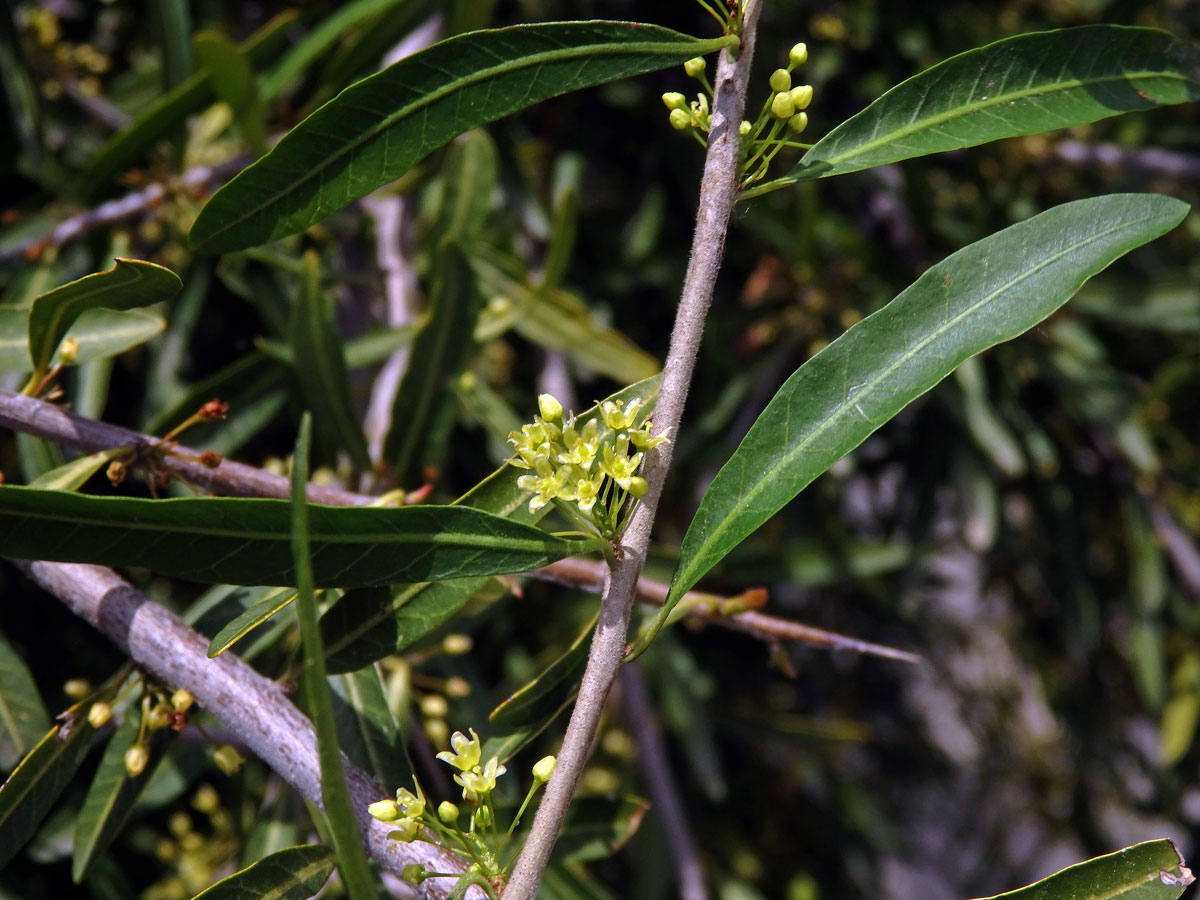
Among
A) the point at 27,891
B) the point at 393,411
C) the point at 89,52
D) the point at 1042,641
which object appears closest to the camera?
the point at 393,411

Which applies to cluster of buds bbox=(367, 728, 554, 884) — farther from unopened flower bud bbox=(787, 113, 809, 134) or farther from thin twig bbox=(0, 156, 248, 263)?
thin twig bbox=(0, 156, 248, 263)

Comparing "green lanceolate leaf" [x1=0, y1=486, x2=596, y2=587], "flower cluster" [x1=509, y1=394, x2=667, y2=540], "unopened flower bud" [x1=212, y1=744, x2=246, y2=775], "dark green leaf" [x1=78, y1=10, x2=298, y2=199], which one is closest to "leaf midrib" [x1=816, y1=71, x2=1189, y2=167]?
"flower cluster" [x1=509, y1=394, x2=667, y2=540]

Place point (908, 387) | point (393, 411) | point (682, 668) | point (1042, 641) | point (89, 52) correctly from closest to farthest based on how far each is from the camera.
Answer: point (908, 387) → point (393, 411) → point (89, 52) → point (682, 668) → point (1042, 641)

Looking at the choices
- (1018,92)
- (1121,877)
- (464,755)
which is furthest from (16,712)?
(1018,92)

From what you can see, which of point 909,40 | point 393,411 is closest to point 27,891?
point 393,411

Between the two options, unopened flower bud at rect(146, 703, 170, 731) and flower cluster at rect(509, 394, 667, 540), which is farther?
unopened flower bud at rect(146, 703, 170, 731)

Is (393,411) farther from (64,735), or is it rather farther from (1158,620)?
(1158,620)

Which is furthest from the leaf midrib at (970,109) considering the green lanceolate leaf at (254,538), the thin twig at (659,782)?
the thin twig at (659,782)

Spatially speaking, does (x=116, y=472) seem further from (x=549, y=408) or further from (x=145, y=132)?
(x=145, y=132)
